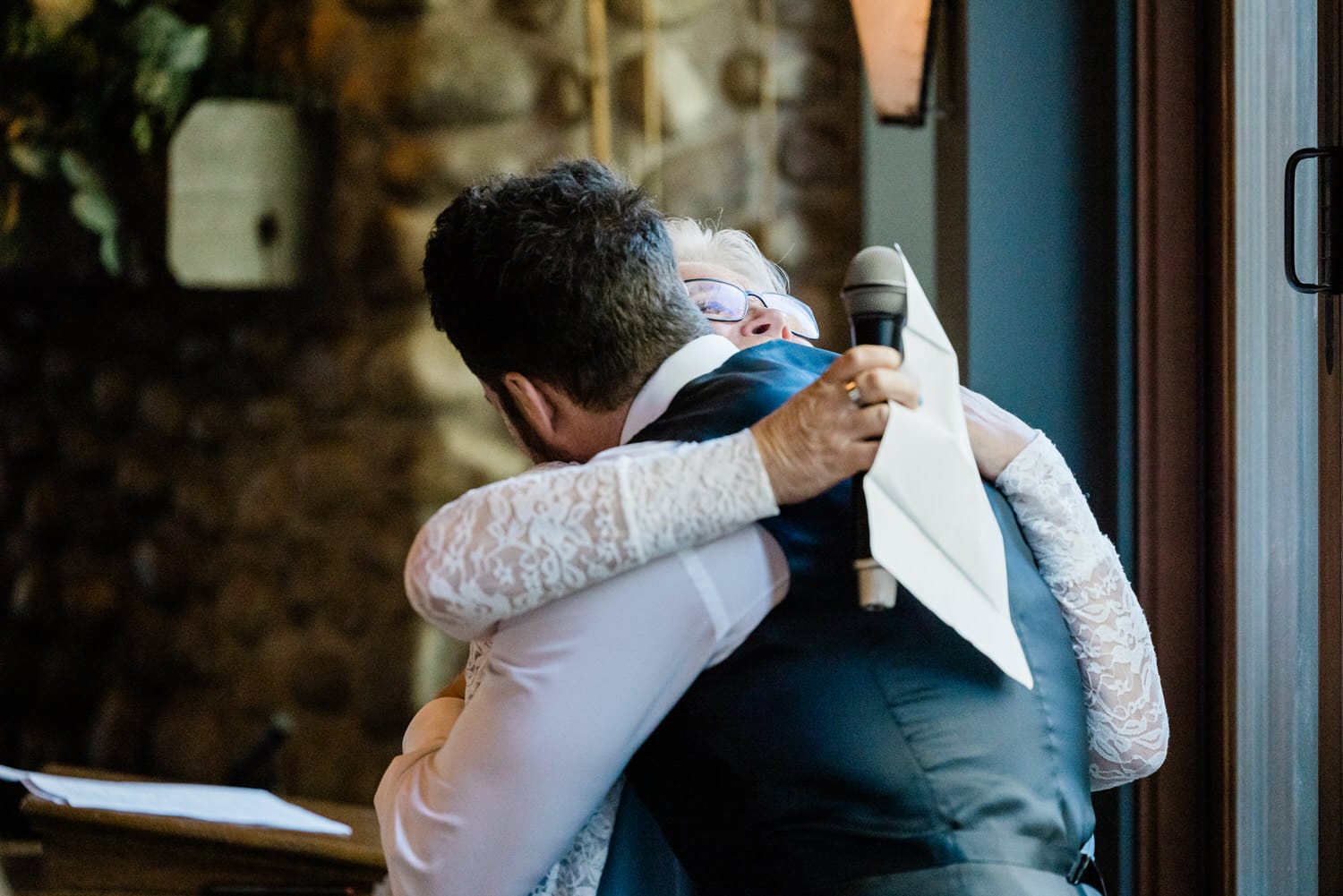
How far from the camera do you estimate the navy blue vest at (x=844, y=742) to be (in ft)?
3.59

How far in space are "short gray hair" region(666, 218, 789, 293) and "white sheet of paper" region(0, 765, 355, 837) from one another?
112 centimetres

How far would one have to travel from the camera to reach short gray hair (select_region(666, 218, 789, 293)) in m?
1.77

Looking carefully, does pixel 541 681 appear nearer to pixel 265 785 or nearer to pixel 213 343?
pixel 265 785

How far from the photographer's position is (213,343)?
337 centimetres

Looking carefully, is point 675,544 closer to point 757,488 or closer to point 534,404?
point 757,488

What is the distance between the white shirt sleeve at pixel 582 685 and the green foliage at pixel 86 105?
2.60 meters

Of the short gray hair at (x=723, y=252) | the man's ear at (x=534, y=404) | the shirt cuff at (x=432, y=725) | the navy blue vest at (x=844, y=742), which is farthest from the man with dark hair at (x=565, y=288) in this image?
the short gray hair at (x=723, y=252)

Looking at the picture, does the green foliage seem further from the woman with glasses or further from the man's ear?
the man's ear

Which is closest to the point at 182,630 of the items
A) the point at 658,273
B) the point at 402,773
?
the point at 402,773

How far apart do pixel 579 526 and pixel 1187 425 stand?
1.75 meters

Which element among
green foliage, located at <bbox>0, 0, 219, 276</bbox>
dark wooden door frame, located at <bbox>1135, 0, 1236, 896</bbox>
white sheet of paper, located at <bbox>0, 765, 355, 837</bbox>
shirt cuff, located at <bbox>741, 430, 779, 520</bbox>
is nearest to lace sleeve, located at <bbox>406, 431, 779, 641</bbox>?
shirt cuff, located at <bbox>741, 430, 779, 520</bbox>

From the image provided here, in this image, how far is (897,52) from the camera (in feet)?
8.30

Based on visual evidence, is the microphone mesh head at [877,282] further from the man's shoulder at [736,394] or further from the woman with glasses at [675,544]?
the man's shoulder at [736,394]

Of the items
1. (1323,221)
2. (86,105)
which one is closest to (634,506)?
(1323,221)
